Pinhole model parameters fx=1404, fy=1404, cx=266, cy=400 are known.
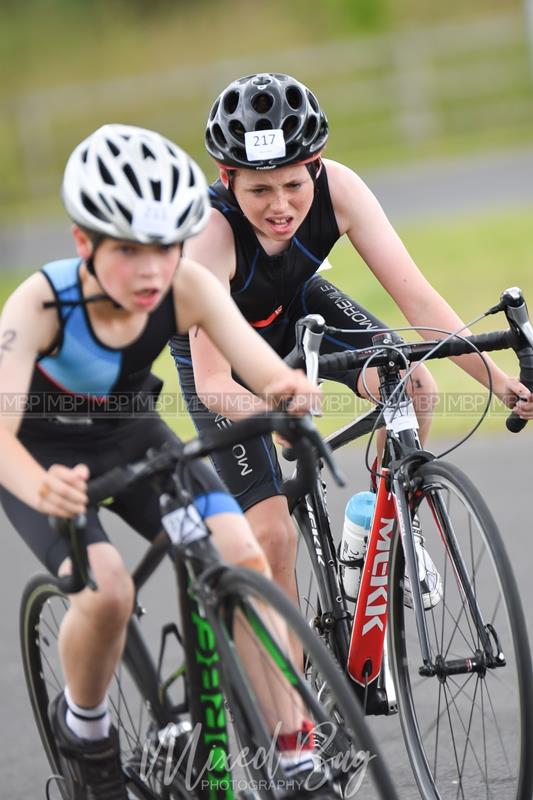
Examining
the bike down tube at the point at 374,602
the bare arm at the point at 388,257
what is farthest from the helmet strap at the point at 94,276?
the bare arm at the point at 388,257

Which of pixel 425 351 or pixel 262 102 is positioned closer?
pixel 425 351

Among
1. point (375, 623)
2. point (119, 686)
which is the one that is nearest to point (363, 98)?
point (375, 623)

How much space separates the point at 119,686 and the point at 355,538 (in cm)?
99

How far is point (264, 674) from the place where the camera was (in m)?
3.47

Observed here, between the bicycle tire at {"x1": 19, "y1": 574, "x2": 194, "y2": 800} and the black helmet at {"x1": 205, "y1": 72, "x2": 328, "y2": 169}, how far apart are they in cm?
155

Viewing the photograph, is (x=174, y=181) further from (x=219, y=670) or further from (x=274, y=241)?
(x=219, y=670)

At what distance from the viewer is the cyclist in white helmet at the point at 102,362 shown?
3.62 metres

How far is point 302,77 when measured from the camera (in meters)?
→ 25.8

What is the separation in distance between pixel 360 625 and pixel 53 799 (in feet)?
4.28

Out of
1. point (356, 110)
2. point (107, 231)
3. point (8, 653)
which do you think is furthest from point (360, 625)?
point (356, 110)

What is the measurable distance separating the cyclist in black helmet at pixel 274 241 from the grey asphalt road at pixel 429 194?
1411cm

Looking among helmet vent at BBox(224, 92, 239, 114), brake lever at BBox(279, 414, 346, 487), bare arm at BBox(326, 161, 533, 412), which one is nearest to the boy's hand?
bare arm at BBox(326, 161, 533, 412)

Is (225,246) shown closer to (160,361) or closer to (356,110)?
(160,361)

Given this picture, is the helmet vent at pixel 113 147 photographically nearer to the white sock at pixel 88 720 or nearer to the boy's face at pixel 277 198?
the boy's face at pixel 277 198
